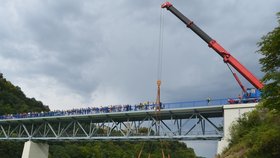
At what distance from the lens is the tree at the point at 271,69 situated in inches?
786

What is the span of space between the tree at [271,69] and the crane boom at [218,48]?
575 inches

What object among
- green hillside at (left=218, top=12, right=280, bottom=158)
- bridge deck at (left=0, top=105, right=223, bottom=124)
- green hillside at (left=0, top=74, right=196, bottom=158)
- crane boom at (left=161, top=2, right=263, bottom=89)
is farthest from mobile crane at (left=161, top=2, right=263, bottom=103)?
green hillside at (left=0, top=74, right=196, bottom=158)

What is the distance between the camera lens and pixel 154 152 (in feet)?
365

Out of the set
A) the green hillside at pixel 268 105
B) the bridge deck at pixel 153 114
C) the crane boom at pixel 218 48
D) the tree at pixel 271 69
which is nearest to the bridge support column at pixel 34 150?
the bridge deck at pixel 153 114

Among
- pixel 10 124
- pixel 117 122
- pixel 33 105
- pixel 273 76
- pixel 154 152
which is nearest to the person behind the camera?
pixel 273 76

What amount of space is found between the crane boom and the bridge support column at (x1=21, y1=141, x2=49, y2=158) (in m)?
31.2

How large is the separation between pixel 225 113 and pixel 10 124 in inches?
1736

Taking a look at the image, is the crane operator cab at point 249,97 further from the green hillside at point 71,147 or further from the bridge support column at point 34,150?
the green hillside at point 71,147

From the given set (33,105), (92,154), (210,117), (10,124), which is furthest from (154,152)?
(210,117)

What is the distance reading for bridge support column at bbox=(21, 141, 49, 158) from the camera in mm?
53875

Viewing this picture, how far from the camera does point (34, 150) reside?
5516 centimetres

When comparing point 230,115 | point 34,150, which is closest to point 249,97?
point 230,115

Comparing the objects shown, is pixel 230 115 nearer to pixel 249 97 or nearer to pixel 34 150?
pixel 249 97

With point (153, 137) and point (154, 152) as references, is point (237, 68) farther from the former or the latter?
point (154, 152)
